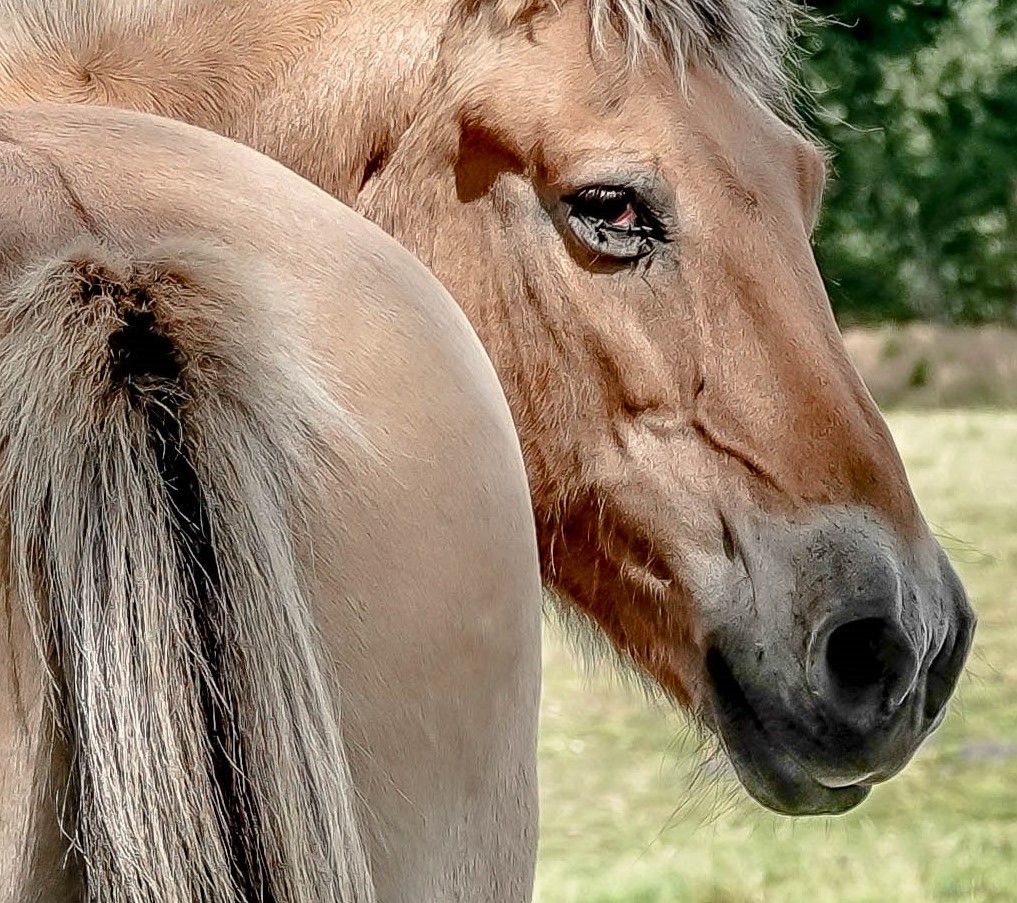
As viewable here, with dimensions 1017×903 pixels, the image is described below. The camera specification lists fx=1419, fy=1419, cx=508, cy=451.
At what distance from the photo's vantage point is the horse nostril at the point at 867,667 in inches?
58.6

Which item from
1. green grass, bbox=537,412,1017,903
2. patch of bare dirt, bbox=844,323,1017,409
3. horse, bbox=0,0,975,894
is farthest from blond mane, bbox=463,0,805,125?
patch of bare dirt, bbox=844,323,1017,409

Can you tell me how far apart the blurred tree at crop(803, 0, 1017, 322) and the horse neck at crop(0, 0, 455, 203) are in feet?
51.3

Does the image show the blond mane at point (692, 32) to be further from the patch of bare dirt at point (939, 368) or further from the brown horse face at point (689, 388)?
the patch of bare dirt at point (939, 368)

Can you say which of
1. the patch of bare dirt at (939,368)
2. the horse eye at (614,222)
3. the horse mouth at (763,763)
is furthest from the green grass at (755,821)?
the patch of bare dirt at (939,368)

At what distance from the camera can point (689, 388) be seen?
171 cm

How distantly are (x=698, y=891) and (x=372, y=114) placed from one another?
102 inches

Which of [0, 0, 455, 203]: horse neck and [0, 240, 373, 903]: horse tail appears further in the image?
[0, 0, 455, 203]: horse neck

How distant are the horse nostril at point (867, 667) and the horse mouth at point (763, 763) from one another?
0.10 meters

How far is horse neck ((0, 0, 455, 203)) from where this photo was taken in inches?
70.3

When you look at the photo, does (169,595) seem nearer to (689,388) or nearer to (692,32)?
(689,388)

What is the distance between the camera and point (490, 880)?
110 centimetres

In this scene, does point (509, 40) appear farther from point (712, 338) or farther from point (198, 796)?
point (198, 796)

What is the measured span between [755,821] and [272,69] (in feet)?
10.2

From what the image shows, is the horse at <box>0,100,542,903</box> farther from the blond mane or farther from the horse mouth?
the blond mane
